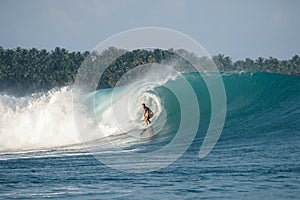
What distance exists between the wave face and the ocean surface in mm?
48

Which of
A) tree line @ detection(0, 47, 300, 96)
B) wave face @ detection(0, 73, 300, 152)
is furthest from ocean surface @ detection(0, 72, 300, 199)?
tree line @ detection(0, 47, 300, 96)

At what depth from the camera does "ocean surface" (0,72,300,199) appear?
11.4 m

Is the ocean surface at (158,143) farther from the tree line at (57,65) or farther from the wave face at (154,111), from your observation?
the tree line at (57,65)

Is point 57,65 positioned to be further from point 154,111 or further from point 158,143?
point 158,143

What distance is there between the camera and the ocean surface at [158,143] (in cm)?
1141

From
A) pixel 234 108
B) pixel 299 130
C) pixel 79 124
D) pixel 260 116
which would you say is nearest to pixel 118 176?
pixel 299 130

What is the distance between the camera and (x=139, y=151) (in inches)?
669

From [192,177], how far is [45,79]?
8494 centimetres

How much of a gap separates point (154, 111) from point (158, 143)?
737cm

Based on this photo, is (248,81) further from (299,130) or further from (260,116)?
(299,130)

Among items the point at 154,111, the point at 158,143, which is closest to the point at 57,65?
the point at 154,111

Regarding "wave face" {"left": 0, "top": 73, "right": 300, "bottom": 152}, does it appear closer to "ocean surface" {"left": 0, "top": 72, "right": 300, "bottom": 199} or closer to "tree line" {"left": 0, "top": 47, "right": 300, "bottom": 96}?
"ocean surface" {"left": 0, "top": 72, "right": 300, "bottom": 199}

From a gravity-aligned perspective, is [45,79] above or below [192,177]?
above

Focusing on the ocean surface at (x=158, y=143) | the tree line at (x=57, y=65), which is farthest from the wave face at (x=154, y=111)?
the tree line at (x=57, y=65)
